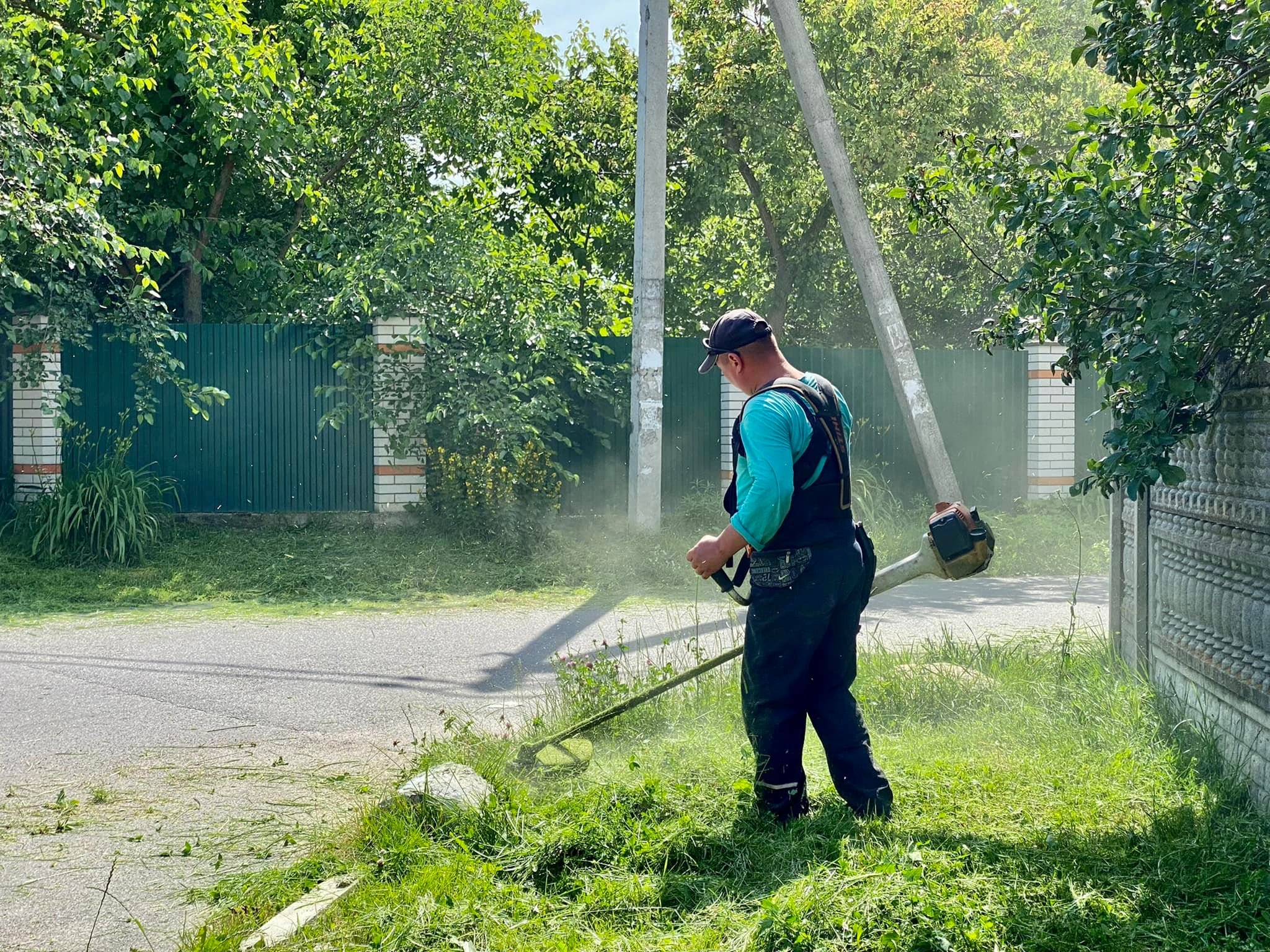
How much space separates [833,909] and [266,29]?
13090 millimetres

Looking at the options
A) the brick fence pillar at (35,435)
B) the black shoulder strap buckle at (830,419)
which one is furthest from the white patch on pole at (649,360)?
the black shoulder strap buckle at (830,419)

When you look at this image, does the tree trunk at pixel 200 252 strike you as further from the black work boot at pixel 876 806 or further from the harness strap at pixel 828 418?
the black work boot at pixel 876 806

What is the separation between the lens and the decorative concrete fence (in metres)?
4.12

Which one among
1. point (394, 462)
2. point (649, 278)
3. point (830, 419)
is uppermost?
point (649, 278)

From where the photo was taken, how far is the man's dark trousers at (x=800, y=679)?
4.05 m

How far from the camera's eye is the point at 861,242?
8891mm

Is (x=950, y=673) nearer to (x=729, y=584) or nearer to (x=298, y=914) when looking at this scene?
(x=729, y=584)

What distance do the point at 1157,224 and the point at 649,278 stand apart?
7805 millimetres

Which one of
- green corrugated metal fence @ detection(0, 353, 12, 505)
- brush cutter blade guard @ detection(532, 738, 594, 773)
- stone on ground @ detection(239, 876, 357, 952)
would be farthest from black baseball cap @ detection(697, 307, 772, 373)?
green corrugated metal fence @ detection(0, 353, 12, 505)

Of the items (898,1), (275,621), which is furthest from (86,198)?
(898,1)

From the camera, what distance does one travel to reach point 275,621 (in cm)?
906

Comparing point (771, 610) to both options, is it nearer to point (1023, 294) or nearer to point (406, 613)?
point (1023, 294)

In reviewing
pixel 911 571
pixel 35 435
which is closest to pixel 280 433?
pixel 35 435

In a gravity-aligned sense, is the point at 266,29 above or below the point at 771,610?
above
